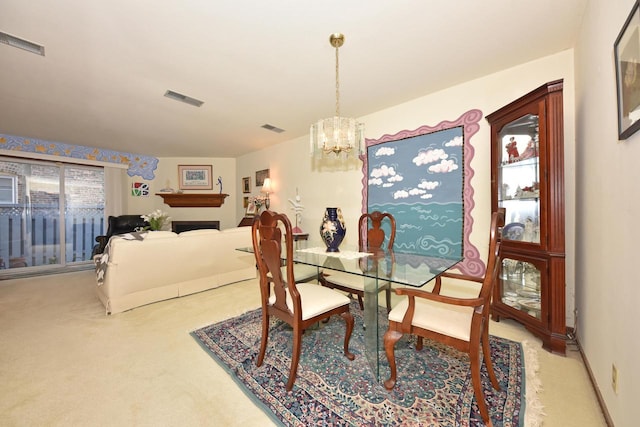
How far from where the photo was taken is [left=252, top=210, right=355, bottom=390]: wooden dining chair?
57.1 inches

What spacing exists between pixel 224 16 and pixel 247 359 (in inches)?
95.4

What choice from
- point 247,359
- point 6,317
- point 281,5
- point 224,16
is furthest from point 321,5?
point 6,317

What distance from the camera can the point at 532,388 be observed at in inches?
56.7

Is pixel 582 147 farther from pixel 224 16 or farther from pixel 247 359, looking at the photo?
pixel 247 359

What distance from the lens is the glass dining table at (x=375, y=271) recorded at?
1.44 metres

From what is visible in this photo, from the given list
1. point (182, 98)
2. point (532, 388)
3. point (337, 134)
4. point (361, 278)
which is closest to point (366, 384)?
point (532, 388)

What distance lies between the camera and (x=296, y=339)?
4.76ft

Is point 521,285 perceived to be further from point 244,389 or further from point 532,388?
point 244,389

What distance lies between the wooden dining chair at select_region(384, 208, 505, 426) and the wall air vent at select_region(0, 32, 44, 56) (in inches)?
131

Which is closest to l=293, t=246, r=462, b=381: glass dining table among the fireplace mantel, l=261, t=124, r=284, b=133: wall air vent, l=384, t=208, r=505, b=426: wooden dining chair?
l=384, t=208, r=505, b=426: wooden dining chair

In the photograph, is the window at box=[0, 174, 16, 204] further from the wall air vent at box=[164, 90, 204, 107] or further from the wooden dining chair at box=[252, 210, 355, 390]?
the wooden dining chair at box=[252, 210, 355, 390]

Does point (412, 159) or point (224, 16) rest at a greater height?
point (224, 16)

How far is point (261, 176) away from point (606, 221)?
5.01m

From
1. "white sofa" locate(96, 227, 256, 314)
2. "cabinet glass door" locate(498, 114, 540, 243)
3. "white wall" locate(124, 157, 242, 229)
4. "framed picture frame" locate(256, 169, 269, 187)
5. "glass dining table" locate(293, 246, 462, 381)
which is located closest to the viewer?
"glass dining table" locate(293, 246, 462, 381)
